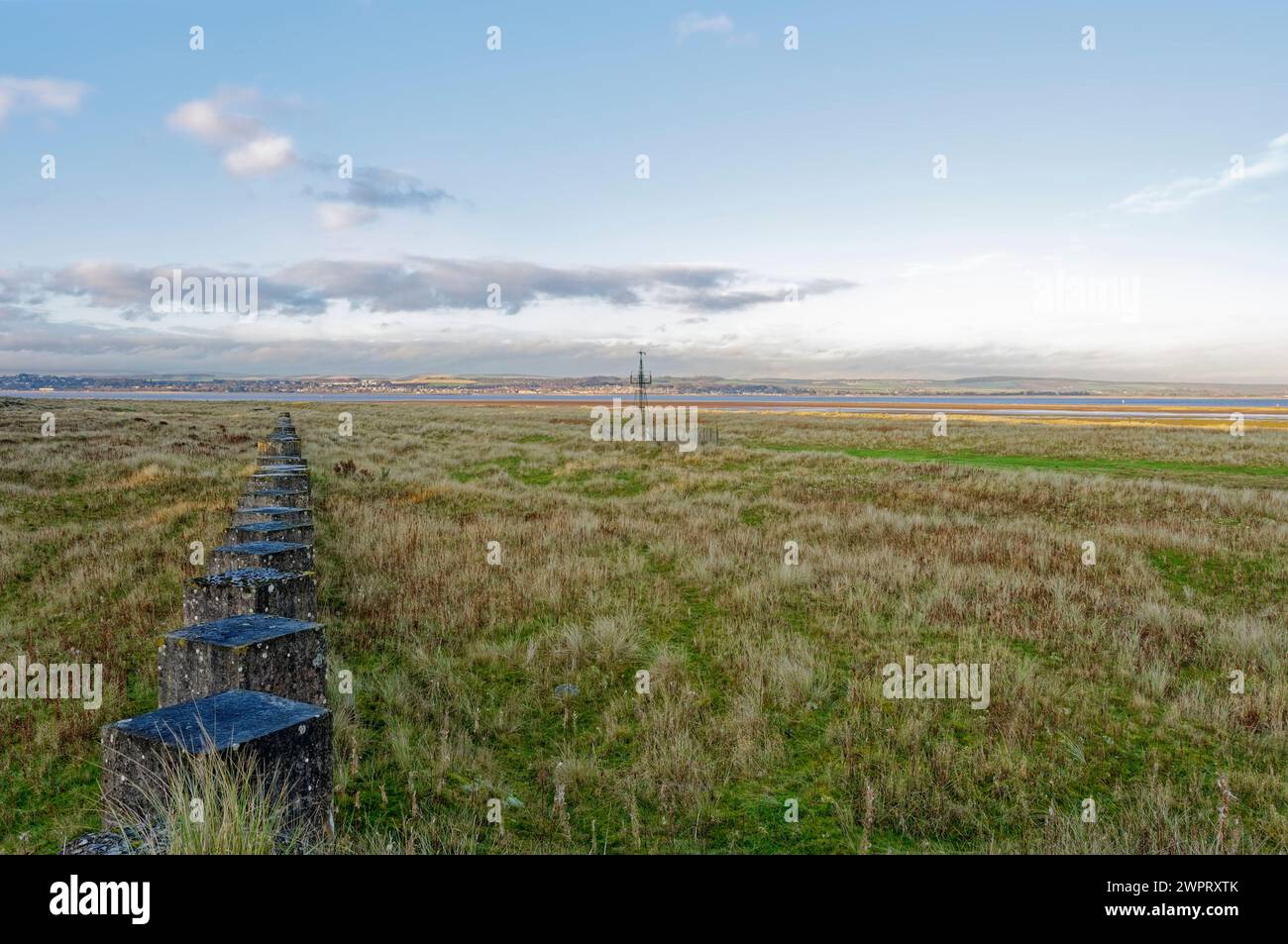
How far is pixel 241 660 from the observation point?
133 inches

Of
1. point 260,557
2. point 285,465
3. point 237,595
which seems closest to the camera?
point 237,595

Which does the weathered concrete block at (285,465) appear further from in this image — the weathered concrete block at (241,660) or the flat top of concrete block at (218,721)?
the flat top of concrete block at (218,721)

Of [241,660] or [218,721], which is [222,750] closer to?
[218,721]

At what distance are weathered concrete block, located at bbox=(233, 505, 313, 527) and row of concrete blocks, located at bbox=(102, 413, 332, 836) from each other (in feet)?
2.66

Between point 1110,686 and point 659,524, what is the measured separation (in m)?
8.01

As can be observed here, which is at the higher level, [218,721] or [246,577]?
[246,577]

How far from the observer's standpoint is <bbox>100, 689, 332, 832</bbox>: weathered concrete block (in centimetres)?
250

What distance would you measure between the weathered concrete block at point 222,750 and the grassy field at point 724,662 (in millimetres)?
412

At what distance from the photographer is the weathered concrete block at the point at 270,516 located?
6617mm

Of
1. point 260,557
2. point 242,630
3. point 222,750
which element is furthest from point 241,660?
point 260,557

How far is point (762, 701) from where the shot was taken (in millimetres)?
5410

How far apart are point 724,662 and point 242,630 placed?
4063 millimetres

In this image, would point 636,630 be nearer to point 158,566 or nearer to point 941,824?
point 941,824

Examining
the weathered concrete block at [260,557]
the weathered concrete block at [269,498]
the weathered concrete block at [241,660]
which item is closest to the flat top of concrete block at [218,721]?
the weathered concrete block at [241,660]
